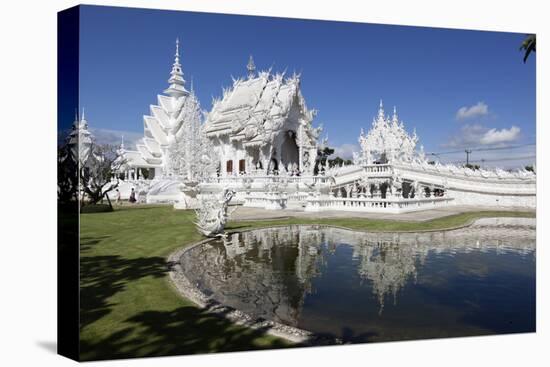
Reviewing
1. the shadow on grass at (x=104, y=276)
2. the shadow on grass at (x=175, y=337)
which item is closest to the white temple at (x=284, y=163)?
the shadow on grass at (x=104, y=276)

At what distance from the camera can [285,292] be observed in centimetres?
529

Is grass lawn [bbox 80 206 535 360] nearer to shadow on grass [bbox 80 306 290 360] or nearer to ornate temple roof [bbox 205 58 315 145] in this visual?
shadow on grass [bbox 80 306 290 360]

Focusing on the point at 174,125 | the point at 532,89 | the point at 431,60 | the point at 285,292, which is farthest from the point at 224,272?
the point at 174,125

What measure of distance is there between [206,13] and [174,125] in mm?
16384

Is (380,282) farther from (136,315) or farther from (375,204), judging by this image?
(375,204)

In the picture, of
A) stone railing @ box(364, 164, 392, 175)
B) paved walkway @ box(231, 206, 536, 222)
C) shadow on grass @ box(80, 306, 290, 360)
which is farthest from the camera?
stone railing @ box(364, 164, 392, 175)

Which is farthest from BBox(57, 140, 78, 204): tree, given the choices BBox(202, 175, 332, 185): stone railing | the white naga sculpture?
BBox(202, 175, 332, 185): stone railing

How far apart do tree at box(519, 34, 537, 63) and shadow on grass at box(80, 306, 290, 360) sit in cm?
603

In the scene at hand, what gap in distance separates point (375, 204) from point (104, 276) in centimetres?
866

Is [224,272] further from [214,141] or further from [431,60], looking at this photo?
[214,141]

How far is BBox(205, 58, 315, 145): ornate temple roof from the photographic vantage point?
684 inches

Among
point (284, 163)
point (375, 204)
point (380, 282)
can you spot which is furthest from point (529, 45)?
point (284, 163)

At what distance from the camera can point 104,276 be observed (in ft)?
16.6

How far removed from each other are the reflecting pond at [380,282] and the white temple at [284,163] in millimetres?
2244
